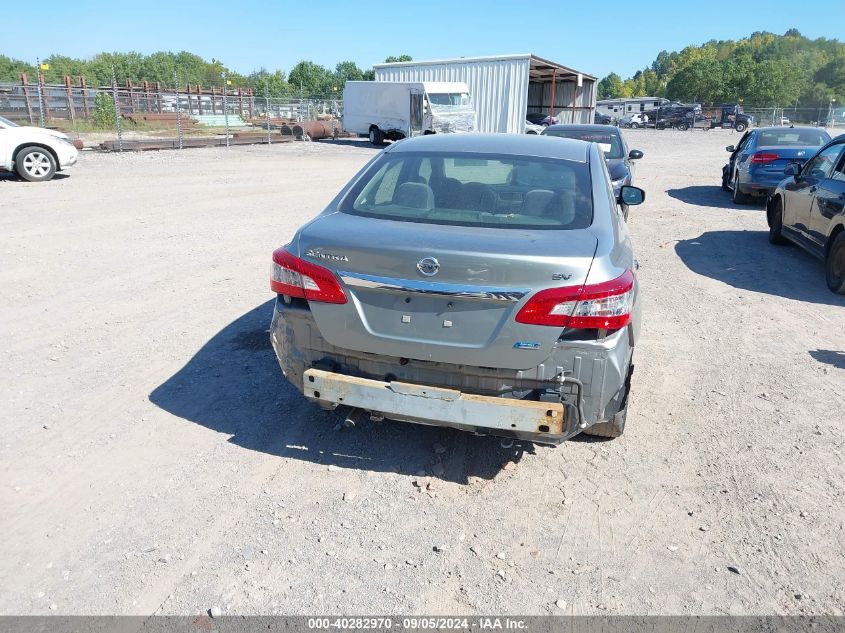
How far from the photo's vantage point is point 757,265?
864 cm

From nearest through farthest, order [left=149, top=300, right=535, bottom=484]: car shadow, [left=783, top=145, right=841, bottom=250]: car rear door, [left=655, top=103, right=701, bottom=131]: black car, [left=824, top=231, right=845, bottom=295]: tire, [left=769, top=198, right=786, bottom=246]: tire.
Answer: [left=149, top=300, right=535, bottom=484]: car shadow, [left=824, top=231, right=845, bottom=295]: tire, [left=783, top=145, right=841, bottom=250]: car rear door, [left=769, top=198, right=786, bottom=246]: tire, [left=655, top=103, right=701, bottom=131]: black car

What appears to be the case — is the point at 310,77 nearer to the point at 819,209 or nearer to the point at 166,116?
the point at 166,116

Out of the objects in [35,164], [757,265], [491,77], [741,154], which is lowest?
[757,265]

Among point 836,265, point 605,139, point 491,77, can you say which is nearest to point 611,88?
point 491,77

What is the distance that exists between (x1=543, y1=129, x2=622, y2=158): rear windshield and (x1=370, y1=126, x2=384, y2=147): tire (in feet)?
58.8

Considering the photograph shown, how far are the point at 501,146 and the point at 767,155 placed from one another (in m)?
10.1

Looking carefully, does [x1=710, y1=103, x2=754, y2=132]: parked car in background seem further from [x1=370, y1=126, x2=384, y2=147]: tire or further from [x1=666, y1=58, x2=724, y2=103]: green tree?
[x1=370, y1=126, x2=384, y2=147]: tire

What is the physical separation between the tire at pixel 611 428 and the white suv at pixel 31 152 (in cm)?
1464

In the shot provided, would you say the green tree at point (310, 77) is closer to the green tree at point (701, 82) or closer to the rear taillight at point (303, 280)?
the green tree at point (701, 82)

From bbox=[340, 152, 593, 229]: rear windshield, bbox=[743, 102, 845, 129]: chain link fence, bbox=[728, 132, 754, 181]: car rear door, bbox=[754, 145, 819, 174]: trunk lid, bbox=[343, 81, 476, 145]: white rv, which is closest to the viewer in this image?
bbox=[340, 152, 593, 229]: rear windshield

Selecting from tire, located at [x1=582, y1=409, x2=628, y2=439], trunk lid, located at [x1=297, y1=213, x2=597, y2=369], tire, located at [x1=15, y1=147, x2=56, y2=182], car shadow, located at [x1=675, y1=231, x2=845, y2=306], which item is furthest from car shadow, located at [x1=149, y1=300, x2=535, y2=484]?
tire, located at [x1=15, y1=147, x2=56, y2=182]

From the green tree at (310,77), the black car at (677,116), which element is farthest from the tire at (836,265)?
the green tree at (310,77)

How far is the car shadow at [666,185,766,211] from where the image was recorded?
13594 mm

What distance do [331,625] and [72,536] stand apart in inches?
52.2
